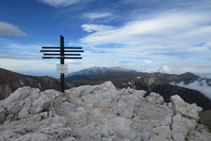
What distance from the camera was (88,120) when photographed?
49.8 ft

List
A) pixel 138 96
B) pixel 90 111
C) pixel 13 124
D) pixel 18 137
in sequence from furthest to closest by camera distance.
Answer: pixel 138 96
pixel 90 111
pixel 13 124
pixel 18 137

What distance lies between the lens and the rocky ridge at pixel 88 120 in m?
10.9

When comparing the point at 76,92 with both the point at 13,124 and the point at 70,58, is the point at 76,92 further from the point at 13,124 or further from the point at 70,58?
the point at 13,124

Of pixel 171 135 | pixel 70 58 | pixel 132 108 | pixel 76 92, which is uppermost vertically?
pixel 70 58

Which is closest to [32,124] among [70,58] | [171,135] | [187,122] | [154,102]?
[70,58]

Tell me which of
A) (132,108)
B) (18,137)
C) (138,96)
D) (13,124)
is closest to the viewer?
(18,137)

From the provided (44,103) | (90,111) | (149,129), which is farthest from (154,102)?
(44,103)

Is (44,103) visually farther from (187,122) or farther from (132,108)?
(187,122)

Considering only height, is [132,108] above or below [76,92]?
below

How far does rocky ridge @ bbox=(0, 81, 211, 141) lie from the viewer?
35.9ft

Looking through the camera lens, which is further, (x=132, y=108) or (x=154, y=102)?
(x=154, y=102)

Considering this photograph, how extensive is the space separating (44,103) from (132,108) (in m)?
11.2

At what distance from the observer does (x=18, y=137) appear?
30.3 feet

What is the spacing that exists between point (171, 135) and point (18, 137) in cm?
1406
